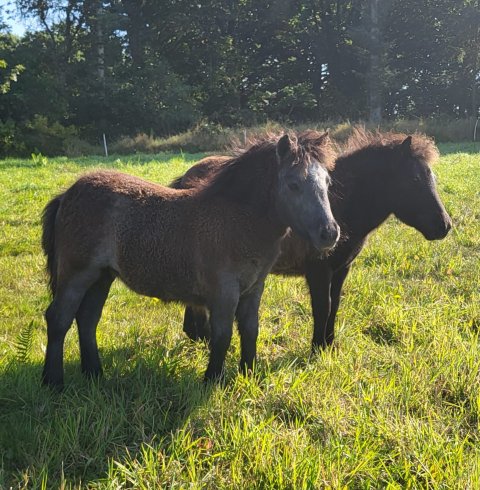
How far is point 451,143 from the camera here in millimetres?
26734

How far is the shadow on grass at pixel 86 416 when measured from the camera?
2648 mm

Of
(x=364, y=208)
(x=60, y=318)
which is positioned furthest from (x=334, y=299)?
(x=60, y=318)

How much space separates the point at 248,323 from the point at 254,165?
1.22m

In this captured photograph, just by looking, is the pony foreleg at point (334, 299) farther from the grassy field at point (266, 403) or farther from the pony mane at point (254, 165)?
the pony mane at point (254, 165)

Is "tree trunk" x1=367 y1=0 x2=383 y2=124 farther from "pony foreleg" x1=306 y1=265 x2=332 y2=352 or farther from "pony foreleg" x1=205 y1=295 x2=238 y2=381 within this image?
"pony foreleg" x1=205 y1=295 x2=238 y2=381

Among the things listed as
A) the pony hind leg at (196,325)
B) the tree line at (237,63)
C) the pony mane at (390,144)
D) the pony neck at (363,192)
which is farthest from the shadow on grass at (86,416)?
the tree line at (237,63)

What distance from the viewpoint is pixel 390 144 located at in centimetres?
468

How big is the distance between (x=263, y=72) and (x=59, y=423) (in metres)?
42.1

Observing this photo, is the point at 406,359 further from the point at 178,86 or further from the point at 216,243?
the point at 178,86

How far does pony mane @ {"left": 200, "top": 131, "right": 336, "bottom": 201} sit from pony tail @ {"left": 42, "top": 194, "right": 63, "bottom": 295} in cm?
124

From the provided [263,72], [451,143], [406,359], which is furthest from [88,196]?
[263,72]

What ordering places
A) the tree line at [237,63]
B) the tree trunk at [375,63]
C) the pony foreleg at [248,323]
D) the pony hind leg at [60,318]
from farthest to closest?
1. the tree trunk at [375,63]
2. the tree line at [237,63]
3. the pony foreleg at [248,323]
4. the pony hind leg at [60,318]

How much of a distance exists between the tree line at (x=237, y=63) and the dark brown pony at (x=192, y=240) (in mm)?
28126

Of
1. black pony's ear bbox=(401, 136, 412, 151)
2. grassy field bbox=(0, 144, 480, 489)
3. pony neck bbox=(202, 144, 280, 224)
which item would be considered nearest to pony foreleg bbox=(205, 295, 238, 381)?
grassy field bbox=(0, 144, 480, 489)
